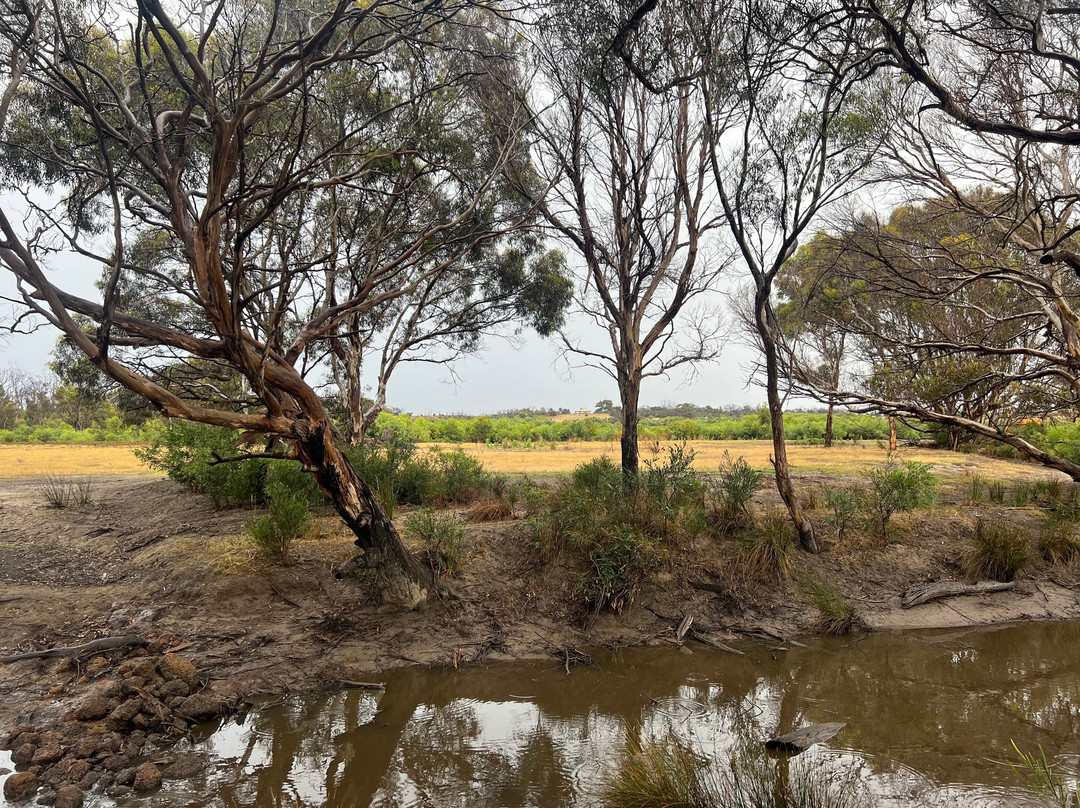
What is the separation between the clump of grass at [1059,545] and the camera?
9305 millimetres

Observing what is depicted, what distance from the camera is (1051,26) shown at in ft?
25.0

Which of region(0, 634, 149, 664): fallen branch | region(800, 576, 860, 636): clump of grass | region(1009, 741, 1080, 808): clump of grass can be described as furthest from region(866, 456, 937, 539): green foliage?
region(0, 634, 149, 664): fallen branch

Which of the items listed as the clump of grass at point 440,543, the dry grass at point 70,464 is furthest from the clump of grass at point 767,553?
the dry grass at point 70,464

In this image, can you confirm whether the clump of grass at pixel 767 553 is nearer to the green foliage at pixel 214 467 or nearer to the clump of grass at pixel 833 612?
the clump of grass at pixel 833 612

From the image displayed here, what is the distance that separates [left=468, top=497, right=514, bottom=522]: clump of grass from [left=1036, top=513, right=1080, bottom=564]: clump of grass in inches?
315

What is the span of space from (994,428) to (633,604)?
6.07 metres

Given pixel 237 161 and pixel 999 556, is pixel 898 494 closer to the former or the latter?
pixel 999 556

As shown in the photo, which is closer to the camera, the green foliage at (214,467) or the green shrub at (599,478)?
the green shrub at (599,478)

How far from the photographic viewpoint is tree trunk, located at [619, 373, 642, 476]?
11.0 meters

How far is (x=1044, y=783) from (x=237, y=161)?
8627 mm

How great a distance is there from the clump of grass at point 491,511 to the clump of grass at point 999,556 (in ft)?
22.4

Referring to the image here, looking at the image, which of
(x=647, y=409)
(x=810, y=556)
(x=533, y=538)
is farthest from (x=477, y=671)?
(x=647, y=409)

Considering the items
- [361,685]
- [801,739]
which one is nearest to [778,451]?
[801,739]

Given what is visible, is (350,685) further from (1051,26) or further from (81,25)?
(1051,26)
